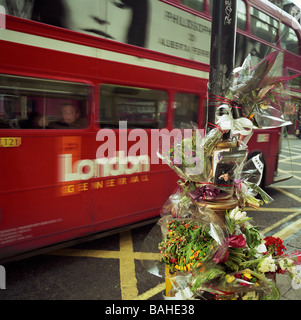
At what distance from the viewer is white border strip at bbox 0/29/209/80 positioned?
2.91 metres

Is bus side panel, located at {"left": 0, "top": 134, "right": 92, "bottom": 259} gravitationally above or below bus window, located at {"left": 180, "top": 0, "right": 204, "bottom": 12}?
below

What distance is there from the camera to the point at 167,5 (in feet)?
13.6

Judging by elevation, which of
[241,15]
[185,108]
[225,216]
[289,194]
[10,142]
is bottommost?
[289,194]

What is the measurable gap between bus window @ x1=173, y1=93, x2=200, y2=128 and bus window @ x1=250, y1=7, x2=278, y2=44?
2.19 m

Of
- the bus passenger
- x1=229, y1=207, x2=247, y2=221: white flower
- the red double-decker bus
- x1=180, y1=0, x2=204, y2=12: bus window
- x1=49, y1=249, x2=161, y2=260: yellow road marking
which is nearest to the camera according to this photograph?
x1=229, y1=207, x2=247, y2=221: white flower

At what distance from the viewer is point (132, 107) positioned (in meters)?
4.00

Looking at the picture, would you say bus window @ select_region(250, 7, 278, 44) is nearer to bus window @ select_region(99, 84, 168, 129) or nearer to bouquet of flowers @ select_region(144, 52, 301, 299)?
bus window @ select_region(99, 84, 168, 129)

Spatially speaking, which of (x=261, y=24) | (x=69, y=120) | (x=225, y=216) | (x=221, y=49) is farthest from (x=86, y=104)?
(x=261, y=24)

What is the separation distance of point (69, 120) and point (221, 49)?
208 cm

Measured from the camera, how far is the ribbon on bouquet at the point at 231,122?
1807 mm

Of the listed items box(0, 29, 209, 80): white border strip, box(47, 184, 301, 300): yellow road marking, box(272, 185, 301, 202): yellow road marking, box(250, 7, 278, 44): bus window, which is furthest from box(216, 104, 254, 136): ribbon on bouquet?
box(272, 185, 301, 202): yellow road marking

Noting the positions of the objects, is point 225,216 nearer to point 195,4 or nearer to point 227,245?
point 227,245

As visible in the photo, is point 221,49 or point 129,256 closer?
point 221,49
